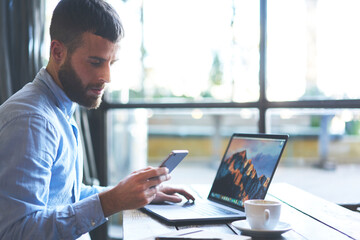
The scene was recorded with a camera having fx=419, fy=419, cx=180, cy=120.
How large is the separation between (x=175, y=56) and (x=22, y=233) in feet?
6.36

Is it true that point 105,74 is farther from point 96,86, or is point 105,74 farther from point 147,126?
point 147,126

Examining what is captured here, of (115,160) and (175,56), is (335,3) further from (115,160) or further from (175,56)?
(115,160)

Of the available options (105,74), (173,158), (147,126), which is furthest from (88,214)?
(147,126)

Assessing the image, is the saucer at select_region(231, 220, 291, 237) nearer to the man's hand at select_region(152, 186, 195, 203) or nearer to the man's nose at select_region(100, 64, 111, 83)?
the man's hand at select_region(152, 186, 195, 203)

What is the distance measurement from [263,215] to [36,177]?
55 centimetres

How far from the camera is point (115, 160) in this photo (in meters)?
2.93

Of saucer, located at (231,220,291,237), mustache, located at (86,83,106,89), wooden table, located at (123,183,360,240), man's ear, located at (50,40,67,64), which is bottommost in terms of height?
wooden table, located at (123,183,360,240)

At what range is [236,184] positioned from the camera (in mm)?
1388

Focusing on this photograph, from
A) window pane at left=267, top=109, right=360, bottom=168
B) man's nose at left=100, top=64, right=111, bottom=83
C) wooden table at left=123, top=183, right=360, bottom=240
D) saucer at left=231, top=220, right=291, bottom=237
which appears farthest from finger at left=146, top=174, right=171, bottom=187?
window pane at left=267, top=109, right=360, bottom=168

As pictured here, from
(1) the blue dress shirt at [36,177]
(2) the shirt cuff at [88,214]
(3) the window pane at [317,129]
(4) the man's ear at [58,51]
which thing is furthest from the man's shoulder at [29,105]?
(3) the window pane at [317,129]

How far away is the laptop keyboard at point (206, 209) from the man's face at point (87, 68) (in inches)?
19.0

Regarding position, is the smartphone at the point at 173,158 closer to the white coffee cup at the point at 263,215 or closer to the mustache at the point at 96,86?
the white coffee cup at the point at 263,215

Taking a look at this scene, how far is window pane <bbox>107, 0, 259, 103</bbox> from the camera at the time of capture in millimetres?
2537

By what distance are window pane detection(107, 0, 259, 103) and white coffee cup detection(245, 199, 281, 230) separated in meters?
1.52
